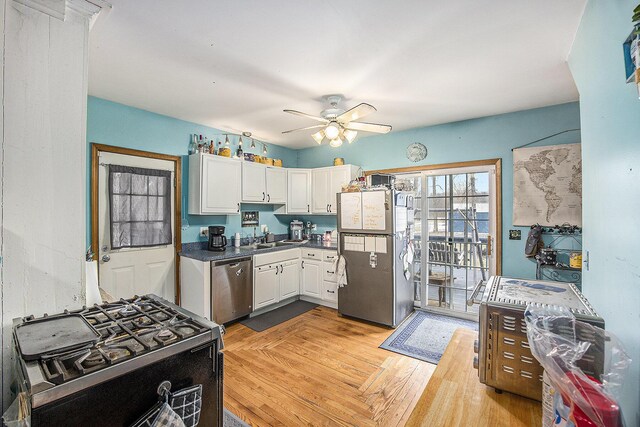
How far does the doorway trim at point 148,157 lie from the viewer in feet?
9.47

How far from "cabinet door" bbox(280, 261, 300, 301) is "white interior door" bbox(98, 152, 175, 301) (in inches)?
54.8

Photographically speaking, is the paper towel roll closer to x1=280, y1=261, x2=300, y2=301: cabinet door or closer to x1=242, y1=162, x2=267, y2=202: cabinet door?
x1=242, y1=162, x2=267, y2=202: cabinet door

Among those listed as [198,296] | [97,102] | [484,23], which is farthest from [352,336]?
[97,102]

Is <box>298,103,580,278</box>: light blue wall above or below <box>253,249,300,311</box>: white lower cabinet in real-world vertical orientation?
above

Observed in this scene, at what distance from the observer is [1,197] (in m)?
1.18

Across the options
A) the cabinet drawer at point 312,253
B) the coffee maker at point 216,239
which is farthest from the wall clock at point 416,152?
the coffee maker at point 216,239

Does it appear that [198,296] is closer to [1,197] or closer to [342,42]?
[1,197]

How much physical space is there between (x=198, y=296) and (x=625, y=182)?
3.57m

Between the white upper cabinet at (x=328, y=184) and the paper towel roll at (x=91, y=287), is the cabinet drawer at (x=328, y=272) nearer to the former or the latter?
the white upper cabinet at (x=328, y=184)

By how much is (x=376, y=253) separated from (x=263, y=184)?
196cm

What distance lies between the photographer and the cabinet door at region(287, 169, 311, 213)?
4.61 meters

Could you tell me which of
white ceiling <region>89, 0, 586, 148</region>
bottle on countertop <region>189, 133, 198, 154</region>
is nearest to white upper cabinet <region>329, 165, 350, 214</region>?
white ceiling <region>89, 0, 586, 148</region>

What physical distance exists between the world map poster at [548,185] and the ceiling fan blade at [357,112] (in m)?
1.99

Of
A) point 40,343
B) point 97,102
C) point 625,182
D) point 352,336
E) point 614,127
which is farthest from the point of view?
point 352,336
